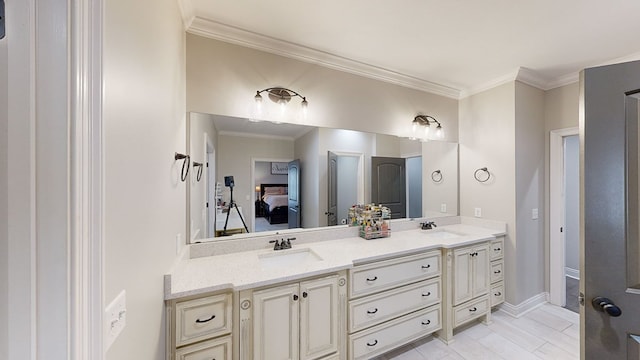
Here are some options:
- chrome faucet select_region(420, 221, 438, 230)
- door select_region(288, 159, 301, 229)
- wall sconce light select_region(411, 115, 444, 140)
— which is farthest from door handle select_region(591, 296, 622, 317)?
wall sconce light select_region(411, 115, 444, 140)

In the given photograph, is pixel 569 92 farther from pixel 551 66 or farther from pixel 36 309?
pixel 36 309

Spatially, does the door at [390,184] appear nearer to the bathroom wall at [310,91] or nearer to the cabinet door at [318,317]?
the bathroom wall at [310,91]

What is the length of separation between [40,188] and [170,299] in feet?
3.26

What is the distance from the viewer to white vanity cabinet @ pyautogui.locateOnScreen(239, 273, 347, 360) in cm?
142

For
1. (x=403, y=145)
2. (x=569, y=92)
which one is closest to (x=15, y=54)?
(x=403, y=145)

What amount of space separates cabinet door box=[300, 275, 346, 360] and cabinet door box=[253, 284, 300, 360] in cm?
5

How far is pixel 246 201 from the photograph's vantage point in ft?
6.87

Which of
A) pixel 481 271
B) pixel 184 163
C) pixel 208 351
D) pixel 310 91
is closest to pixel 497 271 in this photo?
pixel 481 271

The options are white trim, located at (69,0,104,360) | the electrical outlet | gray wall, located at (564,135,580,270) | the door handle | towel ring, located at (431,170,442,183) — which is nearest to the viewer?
white trim, located at (69,0,104,360)

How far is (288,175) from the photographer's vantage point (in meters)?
2.26

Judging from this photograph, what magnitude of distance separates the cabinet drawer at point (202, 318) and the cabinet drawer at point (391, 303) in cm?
85

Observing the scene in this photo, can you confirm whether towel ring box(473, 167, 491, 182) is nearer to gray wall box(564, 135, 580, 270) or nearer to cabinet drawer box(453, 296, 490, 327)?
cabinet drawer box(453, 296, 490, 327)

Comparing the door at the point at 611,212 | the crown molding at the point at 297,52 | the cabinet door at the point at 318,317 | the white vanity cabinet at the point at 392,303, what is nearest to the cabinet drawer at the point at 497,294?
the white vanity cabinet at the point at 392,303

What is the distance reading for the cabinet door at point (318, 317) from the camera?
1541 millimetres
